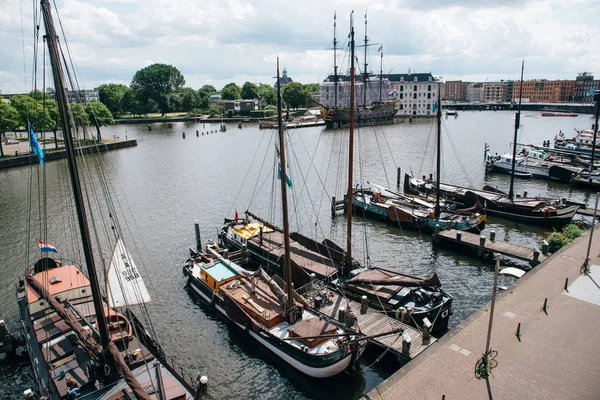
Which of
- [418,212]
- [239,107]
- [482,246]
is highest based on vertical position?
[239,107]

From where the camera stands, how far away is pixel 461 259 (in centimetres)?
3619

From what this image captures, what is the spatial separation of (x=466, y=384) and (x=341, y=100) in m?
153

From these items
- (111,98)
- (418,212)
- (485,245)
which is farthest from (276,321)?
(111,98)

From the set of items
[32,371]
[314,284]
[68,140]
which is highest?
[68,140]

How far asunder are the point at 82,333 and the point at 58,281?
7.38m

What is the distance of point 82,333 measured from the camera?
18828 millimetres

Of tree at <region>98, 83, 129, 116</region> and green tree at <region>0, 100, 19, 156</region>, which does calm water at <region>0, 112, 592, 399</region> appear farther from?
tree at <region>98, 83, 129, 116</region>

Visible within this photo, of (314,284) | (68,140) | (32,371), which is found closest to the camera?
(68,140)

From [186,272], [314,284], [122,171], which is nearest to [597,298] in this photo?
[314,284]

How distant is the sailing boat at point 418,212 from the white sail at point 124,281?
25100 mm

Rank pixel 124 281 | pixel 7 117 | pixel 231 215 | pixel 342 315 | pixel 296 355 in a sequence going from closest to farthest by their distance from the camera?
1. pixel 296 355
2. pixel 342 315
3. pixel 124 281
4. pixel 231 215
5. pixel 7 117

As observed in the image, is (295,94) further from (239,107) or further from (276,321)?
(276,321)

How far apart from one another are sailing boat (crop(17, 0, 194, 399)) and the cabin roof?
2.0 inches

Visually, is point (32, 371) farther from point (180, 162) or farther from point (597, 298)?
point (180, 162)
